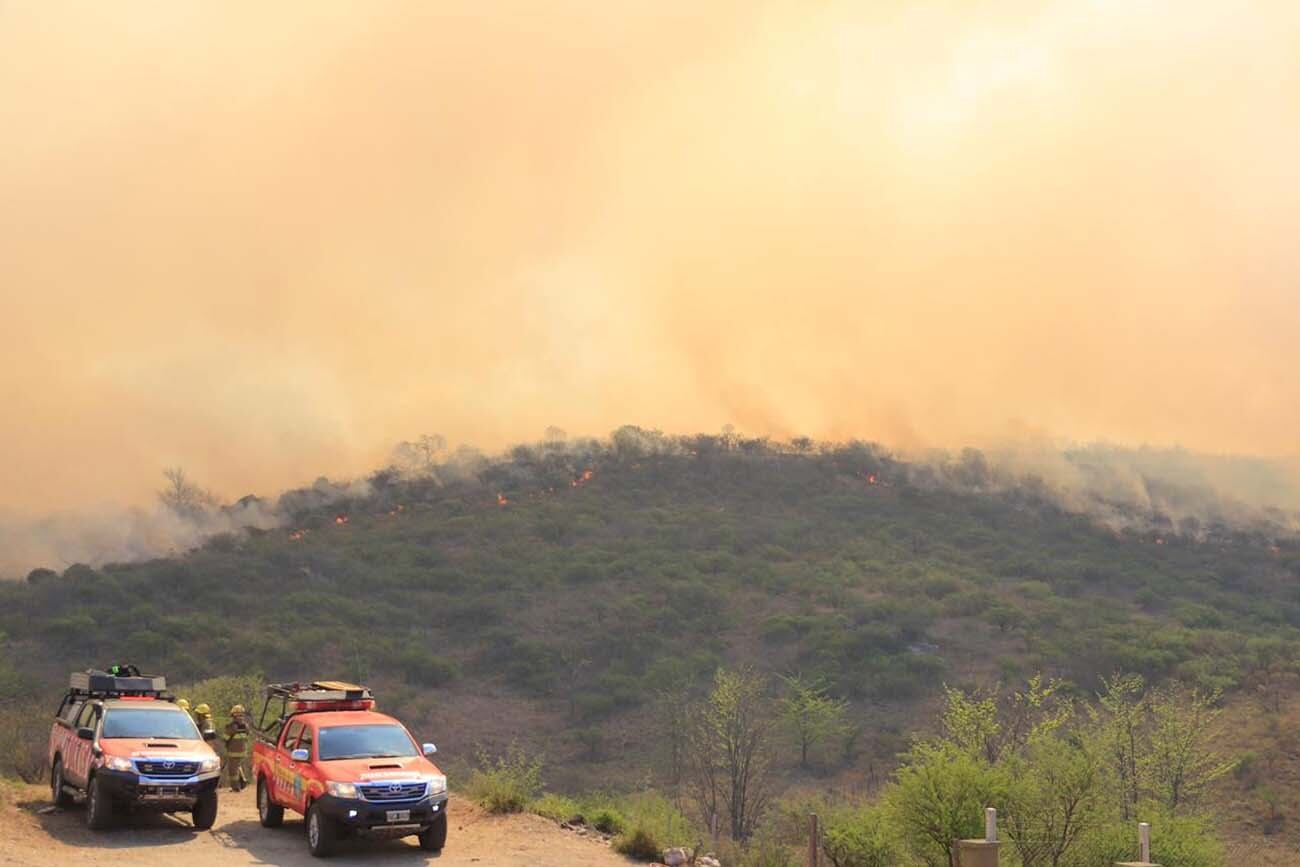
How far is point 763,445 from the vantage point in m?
132

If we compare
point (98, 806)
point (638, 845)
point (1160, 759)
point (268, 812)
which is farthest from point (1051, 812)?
point (1160, 759)

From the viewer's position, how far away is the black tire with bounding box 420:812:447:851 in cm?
1909

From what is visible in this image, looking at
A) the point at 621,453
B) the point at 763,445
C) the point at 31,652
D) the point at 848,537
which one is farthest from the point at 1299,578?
the point at 31,652

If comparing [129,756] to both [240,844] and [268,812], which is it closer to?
[240,844]

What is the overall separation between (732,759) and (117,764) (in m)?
31.6

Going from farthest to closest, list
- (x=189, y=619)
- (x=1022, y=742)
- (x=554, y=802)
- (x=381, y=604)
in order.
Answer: (x=381, y=604) < (x=189, y=619) < (x=1022, y=742) < (x=554, y=802)

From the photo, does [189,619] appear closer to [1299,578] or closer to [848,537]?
[848,537]

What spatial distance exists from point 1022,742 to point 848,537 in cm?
A: 6031

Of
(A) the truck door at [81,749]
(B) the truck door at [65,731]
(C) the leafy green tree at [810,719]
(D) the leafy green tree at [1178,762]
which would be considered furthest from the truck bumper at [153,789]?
(C) the leafy green tree at [810,719]

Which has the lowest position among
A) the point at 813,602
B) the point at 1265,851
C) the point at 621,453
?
the point at 1265,851

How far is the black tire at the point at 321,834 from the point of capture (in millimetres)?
18328

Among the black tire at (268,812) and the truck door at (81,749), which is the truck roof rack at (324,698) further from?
the truck door at (81,749)

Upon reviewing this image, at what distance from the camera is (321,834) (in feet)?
60.3

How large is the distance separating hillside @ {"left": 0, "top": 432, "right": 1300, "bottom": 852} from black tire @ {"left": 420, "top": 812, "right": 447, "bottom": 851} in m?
36.8
